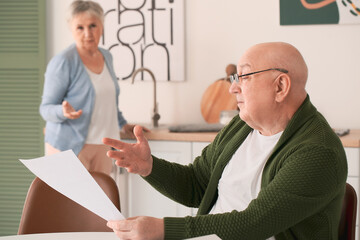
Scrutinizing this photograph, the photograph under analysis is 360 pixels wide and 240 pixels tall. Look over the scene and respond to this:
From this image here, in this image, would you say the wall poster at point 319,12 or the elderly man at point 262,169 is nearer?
the elderly man at point 262,169

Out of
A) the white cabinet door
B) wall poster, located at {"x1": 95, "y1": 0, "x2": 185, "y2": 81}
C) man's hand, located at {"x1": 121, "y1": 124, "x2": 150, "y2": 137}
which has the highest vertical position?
wall poster, located at {"x1": 95, "y1": 0, "x2": 185, "y2": 81}

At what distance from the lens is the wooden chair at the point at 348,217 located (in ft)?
5.83

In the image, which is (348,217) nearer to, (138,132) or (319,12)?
(138,132)

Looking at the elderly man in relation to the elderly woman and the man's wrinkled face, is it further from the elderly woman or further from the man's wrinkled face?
the elderly woman

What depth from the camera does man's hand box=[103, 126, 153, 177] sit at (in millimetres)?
1761

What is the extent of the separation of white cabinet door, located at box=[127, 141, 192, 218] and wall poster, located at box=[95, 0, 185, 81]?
21.3 inches

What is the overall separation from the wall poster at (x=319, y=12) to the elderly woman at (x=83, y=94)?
3.60 feet

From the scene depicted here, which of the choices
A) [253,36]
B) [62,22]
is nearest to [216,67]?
[253,36]

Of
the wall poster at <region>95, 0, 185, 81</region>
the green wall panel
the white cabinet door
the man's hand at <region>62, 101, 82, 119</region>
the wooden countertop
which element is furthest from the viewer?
the green wall panel

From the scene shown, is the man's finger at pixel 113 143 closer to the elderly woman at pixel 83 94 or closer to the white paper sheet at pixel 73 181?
the white paper sheet at pixel 73 181

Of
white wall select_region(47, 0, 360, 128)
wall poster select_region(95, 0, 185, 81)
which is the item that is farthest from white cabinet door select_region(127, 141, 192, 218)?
wall poster select_region(95, 0, 185, 81)

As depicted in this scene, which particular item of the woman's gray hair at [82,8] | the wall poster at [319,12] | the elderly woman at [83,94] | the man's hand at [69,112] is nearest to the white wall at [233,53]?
the wall poster at [319,12]

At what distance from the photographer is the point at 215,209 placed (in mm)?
1917

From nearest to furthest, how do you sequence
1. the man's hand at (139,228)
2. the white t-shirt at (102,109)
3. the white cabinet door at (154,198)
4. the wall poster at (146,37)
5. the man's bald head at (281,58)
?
1. the man's hand at (139,228)
2. the man's bald head at (281,58)
3. the white t-shirt at (102,109)
4. the white cabinet door at (154,198)
5. the wall poster at (146,37)
